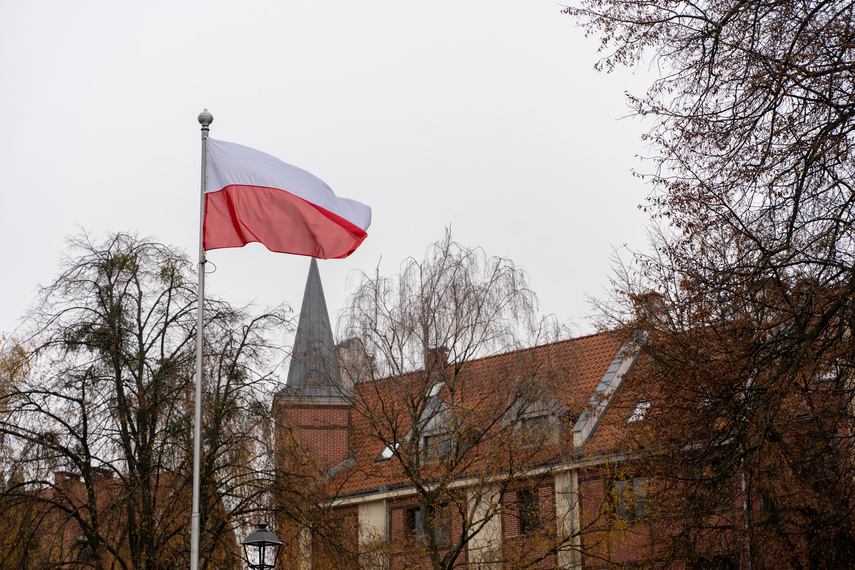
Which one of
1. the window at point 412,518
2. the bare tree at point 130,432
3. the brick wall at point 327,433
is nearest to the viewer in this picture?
the bare tree at point 130,432

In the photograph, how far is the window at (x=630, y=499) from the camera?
23.7m

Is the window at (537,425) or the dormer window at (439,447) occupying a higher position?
the window at (537,425)

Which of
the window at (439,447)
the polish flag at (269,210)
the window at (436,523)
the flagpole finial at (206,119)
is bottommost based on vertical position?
the window at (436,523)

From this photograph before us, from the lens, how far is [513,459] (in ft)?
79.6

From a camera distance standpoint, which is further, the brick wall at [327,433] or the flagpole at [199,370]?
the brick wall at [327,433]

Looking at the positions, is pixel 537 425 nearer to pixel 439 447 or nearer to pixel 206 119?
pixel 439 447

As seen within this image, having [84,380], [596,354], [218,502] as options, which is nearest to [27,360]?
[84,380]

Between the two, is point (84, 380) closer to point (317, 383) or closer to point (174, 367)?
point (174, 367)

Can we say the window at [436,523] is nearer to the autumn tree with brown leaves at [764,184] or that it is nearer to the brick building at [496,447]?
the brick building at [496,447]

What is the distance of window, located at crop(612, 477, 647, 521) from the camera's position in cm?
2366

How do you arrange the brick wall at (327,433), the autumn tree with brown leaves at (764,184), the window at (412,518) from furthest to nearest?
the window at (412,518), the brick wall at (327,433), the autumn tree with brown leaves at (764,184)

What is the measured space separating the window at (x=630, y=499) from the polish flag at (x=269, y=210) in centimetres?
1088

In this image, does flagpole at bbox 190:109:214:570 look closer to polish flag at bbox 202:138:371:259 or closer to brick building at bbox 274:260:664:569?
polish flag at bbox 202:138:371:259

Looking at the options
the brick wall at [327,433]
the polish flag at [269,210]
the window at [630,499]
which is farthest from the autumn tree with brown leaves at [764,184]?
the brick wall at [327,433]
